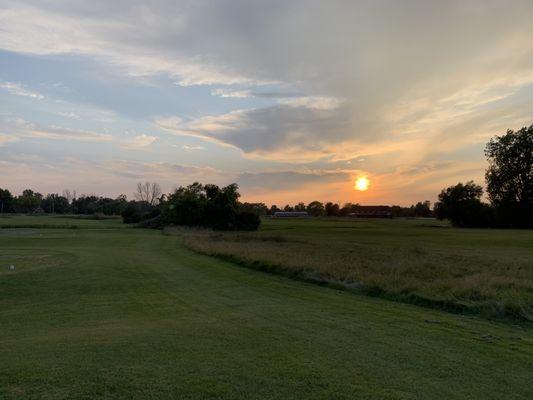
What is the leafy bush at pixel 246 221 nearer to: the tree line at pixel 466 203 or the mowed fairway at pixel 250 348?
the tree line at pixel 466 203

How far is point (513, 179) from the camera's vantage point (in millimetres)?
89812

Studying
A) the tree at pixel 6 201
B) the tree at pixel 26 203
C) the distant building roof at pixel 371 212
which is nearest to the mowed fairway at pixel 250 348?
the distant building roof at pixel 371 212

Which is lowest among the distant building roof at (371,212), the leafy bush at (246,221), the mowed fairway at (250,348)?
the mowed fairway at (250,348)

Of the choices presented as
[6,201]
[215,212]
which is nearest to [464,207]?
[215,212]

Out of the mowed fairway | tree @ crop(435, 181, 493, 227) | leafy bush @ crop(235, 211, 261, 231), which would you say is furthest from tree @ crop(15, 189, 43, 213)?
the mowed fairway

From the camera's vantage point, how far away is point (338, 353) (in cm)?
724

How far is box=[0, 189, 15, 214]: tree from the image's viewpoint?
568ft

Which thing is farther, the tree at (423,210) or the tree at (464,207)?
the tree at (423,210)

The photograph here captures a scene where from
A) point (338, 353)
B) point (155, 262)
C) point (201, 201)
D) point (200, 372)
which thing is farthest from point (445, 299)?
point (201, 201)

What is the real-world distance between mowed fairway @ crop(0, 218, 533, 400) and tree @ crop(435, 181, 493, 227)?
90.0 meters

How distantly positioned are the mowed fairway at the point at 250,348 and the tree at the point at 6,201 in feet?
603

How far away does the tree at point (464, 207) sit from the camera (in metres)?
93.6

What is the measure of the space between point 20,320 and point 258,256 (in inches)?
555

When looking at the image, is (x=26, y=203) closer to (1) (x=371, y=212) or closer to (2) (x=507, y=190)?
(1) (x=371, y=212)
